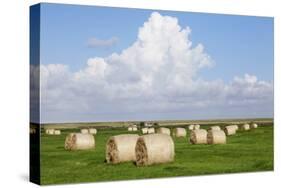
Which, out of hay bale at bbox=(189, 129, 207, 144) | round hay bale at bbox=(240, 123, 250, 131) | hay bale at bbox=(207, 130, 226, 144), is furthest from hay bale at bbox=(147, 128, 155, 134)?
round hay bale at bbox=(240, 123, 250, 131)

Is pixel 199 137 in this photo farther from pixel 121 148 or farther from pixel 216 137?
pixel 121 148

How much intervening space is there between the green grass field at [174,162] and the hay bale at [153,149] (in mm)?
182

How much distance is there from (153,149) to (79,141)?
6.18 ft

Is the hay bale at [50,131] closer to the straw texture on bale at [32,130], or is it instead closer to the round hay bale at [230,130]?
the straw texture on bale at [32,130]

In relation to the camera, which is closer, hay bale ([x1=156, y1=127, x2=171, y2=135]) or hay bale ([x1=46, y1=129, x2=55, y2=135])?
hay bale ([x1=46, y1=129, x2=55, y2=135])

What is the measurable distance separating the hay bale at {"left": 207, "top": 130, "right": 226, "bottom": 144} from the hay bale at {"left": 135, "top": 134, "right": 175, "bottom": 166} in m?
2.10

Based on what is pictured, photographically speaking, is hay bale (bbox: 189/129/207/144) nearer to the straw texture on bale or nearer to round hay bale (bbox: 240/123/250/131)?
round hay bale (bbox: 240/123/250/131)

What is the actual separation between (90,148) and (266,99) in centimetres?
510

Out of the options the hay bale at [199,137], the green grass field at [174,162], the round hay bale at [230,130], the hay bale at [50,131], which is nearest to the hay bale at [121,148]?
the green grass field at [174,162]

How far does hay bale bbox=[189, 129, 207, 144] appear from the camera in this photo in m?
21.9

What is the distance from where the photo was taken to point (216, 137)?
22.2 m

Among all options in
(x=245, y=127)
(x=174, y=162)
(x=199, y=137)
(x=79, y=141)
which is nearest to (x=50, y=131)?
(x=79, y=141)

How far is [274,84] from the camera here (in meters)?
22.3

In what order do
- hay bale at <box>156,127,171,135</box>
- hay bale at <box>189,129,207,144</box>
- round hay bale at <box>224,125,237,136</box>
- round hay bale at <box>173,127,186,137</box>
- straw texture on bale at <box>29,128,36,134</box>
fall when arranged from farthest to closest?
hay bale at <box>189,129,207,144</box> → round hay bale at <box>224,125,237,136</box> → round hay bale at <box>173,127,186,137</box> → hay bale at <box>156,127,171,135</box> → straw texture on bale at <box>29,128,36,134</box>
